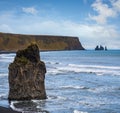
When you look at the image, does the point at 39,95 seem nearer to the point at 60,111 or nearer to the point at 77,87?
the point at 60,111

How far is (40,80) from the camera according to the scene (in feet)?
116

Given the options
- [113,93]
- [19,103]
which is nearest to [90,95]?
[113,93]

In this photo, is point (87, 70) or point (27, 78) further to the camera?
point (87, 70)

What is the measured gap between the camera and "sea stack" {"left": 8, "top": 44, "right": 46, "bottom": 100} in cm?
3472

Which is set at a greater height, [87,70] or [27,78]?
[27,78]

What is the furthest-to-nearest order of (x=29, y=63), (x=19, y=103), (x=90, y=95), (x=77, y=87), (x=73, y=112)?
(x=77, y=87) → (x=90, y=95) → (x=29, y=63) → (x=19, y=103) → (x=73, y=112)

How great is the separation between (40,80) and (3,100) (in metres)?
3.20

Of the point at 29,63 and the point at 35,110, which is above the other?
the point at 29,63

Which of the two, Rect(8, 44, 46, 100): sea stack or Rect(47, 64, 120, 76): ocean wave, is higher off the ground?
Rect(8, 44, 46, 100): sea stack

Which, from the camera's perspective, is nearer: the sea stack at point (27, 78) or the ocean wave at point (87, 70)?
the sea stack at point (27, 78)

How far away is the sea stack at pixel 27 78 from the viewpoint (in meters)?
34.7

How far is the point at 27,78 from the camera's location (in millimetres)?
35000

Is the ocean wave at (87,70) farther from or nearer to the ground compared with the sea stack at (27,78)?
nearer to the ground

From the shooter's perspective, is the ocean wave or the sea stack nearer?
the sea stack
